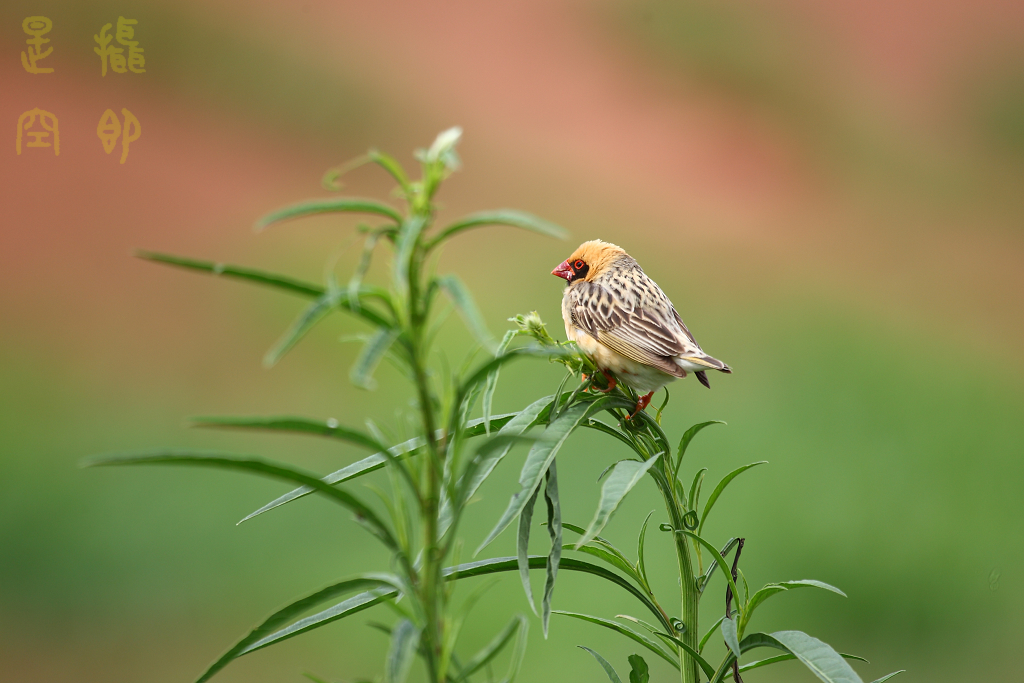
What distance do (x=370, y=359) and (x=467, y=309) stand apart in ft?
0.18

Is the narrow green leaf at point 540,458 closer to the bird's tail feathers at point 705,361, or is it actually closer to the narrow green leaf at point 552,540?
the narrow green leaf at point 552,540

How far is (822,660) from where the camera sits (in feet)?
2.33

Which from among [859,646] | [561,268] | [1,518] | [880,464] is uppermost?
[561,268]

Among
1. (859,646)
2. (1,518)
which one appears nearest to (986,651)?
(859,646)

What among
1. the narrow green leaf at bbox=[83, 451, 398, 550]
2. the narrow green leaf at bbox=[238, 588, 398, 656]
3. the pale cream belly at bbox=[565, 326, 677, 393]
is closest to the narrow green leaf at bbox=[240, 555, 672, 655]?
the narrow green leaf at bbox=[238, 588, 398, 656]

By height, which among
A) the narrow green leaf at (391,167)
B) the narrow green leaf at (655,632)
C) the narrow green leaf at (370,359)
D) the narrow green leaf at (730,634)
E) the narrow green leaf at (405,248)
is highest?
the narrow green leaf at (391,167)

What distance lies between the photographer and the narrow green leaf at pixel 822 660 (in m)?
0.69

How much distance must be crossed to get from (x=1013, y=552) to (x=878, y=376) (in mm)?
1034

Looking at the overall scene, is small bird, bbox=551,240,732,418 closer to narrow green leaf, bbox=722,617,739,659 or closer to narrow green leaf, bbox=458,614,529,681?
narrow green leaf, bbox=722,617,739,659

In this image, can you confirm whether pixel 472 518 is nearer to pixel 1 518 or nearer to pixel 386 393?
pixel 386 393

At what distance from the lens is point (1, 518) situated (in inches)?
131

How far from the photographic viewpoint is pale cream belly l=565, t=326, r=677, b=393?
1.38 meters

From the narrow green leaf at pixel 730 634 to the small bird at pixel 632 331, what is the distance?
0.54 m

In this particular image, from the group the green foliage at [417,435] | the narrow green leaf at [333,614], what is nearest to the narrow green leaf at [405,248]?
the green foliage at [417,435]
